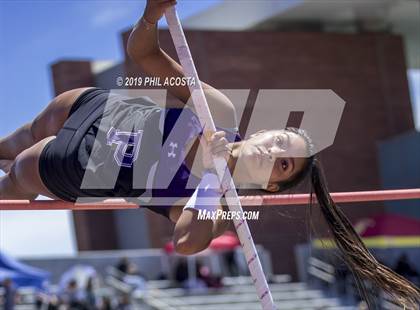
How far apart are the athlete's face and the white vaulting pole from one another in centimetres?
13

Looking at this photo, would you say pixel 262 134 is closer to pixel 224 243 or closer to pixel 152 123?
pixel 152 123

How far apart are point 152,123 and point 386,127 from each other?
1667 centimetres

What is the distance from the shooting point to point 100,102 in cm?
309

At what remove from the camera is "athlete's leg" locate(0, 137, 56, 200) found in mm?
3023

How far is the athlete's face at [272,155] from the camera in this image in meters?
2.89

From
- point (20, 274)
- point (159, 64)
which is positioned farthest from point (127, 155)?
point (20, 274)

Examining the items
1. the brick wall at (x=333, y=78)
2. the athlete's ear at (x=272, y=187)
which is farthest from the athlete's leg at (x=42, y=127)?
the brick wall at (x=333, y=78)

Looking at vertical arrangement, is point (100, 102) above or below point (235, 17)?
above

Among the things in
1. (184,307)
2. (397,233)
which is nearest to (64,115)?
(184,307)

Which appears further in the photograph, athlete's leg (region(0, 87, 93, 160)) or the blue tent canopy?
the blue tent canopy

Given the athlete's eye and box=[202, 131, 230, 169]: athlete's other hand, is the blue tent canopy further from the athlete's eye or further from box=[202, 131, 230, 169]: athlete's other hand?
box=[202, 131, 230, 169]: athlete's other hand

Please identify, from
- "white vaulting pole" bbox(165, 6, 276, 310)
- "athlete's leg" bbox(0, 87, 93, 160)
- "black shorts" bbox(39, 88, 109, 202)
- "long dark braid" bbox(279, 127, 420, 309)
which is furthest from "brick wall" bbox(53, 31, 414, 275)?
"white vaulting pole" bbox(165, 6, 276, 310)

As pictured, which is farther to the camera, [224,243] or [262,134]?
[224,243]

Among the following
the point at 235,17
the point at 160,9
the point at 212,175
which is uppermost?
the point at 160,9
